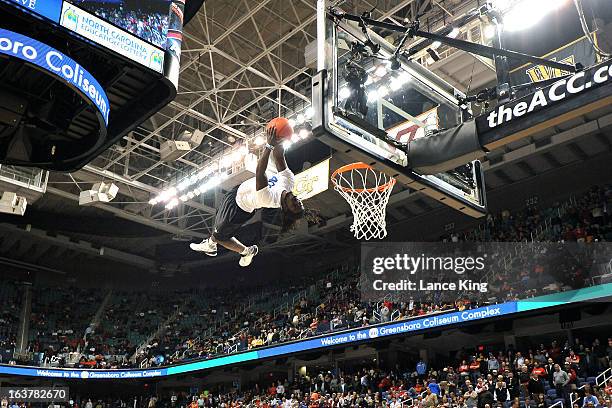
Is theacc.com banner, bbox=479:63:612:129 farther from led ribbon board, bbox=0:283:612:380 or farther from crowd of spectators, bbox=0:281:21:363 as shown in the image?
crowd of spectators, bbox=0:281:21:363

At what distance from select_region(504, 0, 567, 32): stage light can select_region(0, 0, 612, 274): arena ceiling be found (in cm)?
382

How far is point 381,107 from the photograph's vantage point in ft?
21.3

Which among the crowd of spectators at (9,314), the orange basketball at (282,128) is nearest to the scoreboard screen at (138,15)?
the orange basketball at (282,128)

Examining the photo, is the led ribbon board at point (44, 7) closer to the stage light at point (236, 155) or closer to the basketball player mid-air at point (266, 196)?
the basketball player mid-air at point (266, 196)

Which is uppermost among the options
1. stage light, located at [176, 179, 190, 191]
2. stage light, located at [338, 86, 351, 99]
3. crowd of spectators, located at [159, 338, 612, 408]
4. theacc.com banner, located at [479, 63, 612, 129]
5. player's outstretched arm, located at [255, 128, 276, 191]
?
stage light, located at [176, 179, 190, 191]

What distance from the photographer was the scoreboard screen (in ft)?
30.8

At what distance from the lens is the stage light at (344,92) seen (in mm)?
5855

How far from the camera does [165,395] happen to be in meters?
29.3

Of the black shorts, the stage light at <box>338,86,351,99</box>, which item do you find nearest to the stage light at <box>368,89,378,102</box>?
the stage light at <box>338,86,351,99</box>

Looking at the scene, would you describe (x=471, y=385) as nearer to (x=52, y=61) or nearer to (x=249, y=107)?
(x=249, y=107)

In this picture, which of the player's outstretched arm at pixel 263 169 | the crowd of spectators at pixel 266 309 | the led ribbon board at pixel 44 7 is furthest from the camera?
the crowd of spectators at pixel 266 309

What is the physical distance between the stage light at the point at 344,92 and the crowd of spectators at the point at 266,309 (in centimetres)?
1084

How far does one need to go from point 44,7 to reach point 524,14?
644 centimetres

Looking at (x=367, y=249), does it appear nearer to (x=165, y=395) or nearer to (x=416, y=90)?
(x=165, y=395)
